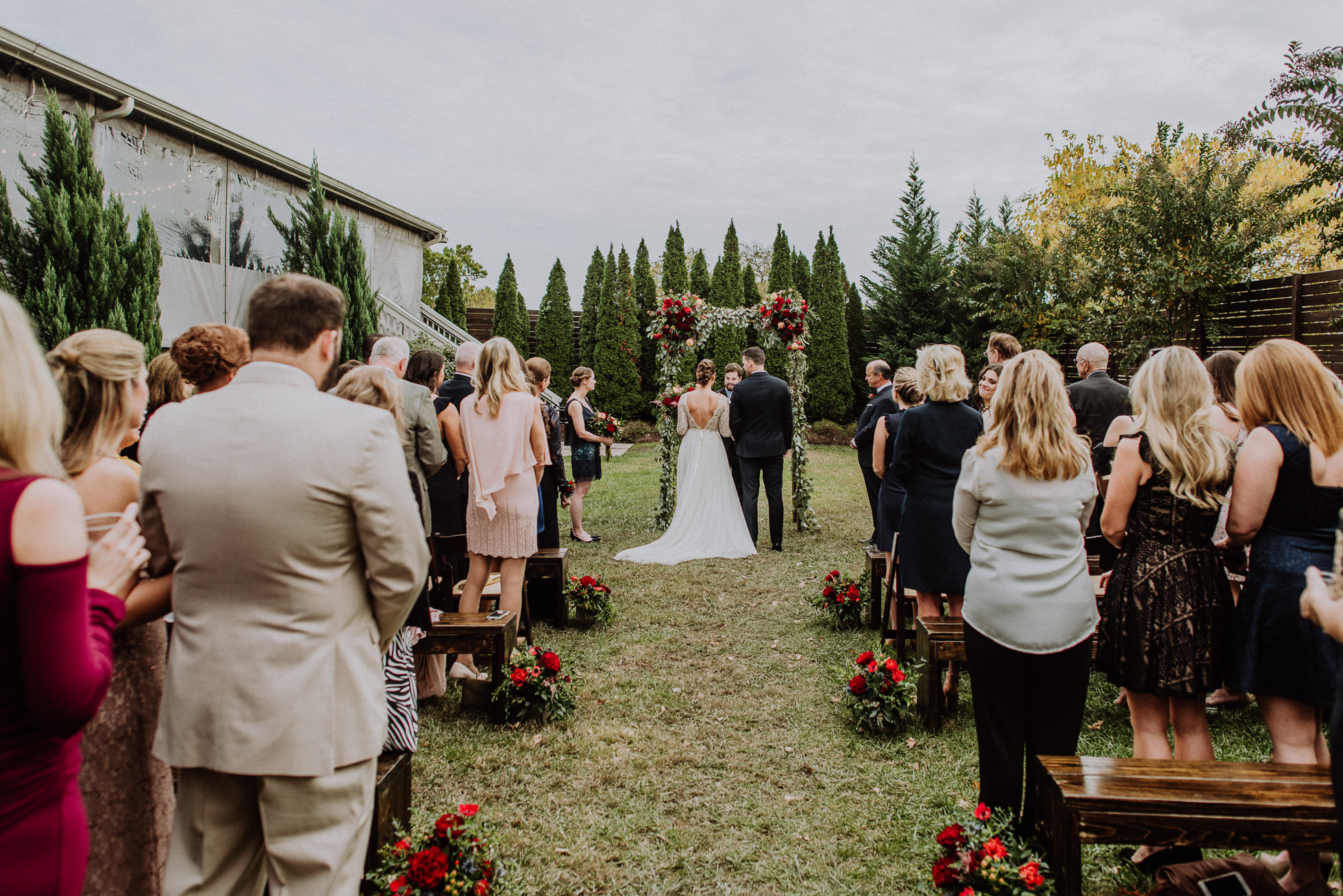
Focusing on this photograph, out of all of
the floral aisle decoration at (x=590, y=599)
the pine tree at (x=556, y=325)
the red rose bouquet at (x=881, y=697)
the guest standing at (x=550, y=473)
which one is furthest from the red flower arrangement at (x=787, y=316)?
the pine tree at (x=556, y=325)

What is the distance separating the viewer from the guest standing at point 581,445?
8992mm

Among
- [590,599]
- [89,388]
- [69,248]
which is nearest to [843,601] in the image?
[590,599]

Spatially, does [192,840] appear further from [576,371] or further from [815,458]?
[815,458]

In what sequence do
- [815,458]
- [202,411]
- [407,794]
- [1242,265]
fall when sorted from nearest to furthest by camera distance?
[202,411] → [407,794] → [1242,265] → [815,458]

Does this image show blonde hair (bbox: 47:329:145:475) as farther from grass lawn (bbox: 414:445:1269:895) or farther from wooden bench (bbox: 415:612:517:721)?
wooden bench (bbox: 415:612:517:721)

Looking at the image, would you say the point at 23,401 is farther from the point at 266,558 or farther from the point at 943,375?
the point at 943,375

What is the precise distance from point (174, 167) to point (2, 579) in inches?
497

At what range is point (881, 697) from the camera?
13.7 ft

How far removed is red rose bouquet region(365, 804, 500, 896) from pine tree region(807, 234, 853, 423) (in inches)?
830

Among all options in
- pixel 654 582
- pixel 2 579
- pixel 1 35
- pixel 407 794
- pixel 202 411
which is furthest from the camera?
pixel 1 35

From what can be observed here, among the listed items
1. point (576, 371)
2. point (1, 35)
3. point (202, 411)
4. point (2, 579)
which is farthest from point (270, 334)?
point (1, 35)

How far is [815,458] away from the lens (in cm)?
1830

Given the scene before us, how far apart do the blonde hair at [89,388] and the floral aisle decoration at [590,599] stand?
4.30 metres

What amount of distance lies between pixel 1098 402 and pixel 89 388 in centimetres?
697
